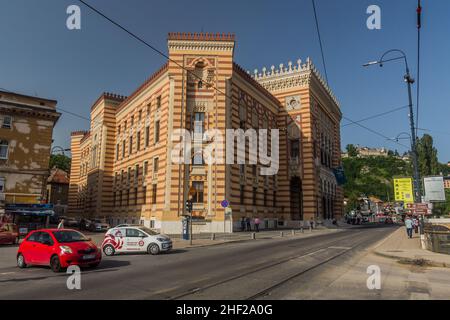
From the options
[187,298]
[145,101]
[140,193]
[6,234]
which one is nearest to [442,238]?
[187,298]

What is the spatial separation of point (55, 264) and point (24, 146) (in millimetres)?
Answer: 24418

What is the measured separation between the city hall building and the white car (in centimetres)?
451

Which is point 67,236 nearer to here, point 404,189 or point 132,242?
point 132,242

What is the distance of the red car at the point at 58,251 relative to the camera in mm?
11862

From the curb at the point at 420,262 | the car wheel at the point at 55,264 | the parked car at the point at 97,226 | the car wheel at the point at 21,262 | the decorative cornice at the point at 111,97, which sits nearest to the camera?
the car wheel at the point at 55,264

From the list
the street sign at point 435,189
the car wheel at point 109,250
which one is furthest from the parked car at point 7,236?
the street sign at point 435,189

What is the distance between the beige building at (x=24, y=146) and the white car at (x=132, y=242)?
1823cm

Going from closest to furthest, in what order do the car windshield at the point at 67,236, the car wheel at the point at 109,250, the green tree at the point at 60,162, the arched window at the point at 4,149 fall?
the car windshield at the point at 67,236
the car wheel at the point at 109,250
the arched window at the point at 4,149
the green tree at the point at 60,162

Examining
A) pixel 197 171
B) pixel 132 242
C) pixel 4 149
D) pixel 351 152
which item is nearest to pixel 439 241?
pixel 132 242

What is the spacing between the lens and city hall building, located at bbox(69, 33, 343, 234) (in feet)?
101

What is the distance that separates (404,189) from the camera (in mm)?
32719

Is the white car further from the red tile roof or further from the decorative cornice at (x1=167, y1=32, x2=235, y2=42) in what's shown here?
the red tile roof

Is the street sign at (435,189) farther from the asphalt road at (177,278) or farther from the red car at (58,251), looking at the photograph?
the red car at (58,251)
